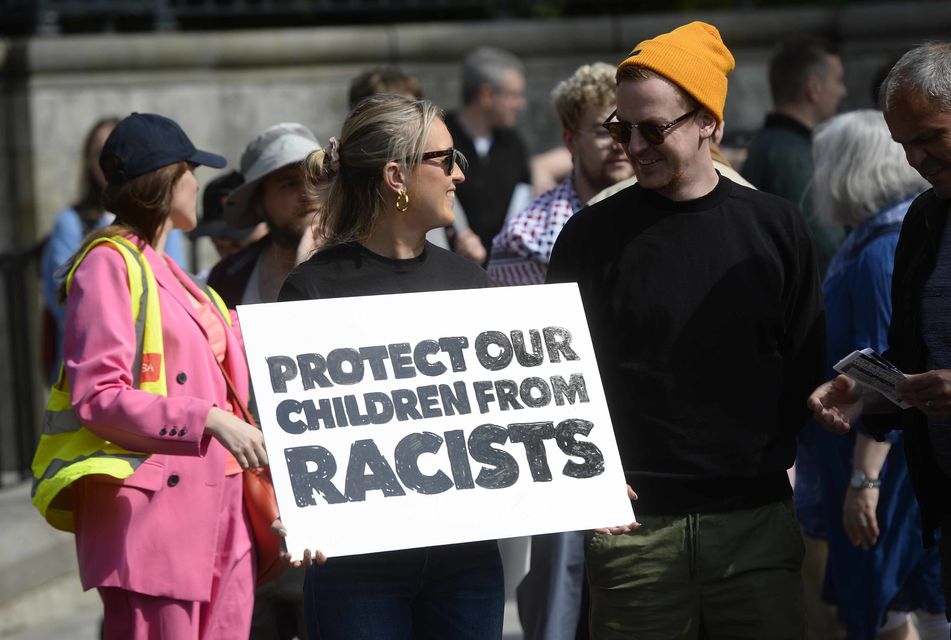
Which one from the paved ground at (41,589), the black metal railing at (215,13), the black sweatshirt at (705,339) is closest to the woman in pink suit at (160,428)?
the black sweatshirt at (705,339)

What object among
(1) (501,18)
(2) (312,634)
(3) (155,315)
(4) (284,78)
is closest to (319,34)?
(4) (284,78)

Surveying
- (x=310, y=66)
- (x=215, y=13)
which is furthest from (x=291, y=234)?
(x=215, y=13)

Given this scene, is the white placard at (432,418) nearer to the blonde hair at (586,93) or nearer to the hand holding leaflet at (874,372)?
the hand holding leaflet at (874,372)

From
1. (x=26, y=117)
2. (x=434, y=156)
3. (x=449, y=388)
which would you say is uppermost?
(x=434, y=156)

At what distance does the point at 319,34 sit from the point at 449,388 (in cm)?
560

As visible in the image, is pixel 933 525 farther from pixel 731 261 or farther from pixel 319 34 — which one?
pixel 319 34

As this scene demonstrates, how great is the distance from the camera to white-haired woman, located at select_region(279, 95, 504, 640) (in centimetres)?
341

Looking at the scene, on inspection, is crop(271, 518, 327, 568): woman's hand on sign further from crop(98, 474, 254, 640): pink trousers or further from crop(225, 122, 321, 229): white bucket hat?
crop(225, 122, 321, 229): white bucket hat

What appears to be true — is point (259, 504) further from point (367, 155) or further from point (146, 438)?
point (367, 155)

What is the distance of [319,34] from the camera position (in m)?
8.68

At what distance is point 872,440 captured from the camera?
4.62 m

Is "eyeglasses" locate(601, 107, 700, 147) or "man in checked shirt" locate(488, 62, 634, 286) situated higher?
"eyeglasses" locate(601, 107, 700, 147)

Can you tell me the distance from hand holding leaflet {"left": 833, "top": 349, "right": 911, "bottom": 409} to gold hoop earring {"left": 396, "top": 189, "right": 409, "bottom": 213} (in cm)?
108

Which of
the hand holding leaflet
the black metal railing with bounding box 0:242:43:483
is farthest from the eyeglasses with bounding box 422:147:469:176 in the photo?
the black metal railing with bounding box 0:242:43:483
